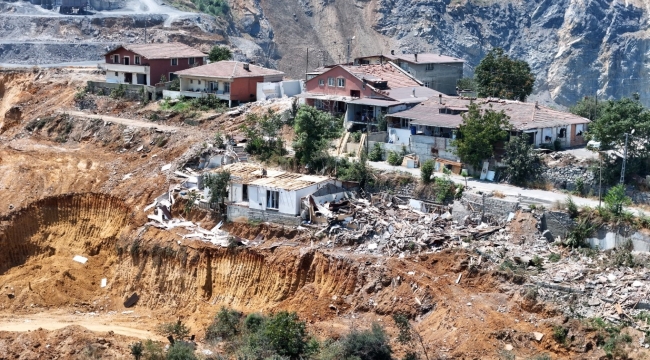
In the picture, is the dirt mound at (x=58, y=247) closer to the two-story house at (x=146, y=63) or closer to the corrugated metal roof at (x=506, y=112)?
the corrugated metal roof at (x=506, y=112)

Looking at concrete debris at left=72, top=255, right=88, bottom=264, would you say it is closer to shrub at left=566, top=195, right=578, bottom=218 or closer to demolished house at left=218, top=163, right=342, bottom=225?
demolished house at left=218, top=163, right=342, bottom=225

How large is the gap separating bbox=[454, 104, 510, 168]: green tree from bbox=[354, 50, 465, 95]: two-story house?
51.3 feet

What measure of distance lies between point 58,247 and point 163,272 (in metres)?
6.87

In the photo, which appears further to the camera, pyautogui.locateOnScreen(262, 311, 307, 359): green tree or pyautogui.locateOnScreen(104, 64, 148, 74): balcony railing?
pyautogui.locateOnScreen(104, 64, 148, 74): balcony railing

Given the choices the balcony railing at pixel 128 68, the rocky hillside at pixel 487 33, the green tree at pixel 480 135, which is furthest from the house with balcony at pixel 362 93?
the rocky hillside at pixel 487 33

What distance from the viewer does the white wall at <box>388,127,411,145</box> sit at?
47219 mm

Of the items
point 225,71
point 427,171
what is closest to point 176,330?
point 427,171

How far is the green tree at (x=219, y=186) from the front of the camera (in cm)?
4309

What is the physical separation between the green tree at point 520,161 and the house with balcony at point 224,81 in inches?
782

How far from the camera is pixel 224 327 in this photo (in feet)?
118

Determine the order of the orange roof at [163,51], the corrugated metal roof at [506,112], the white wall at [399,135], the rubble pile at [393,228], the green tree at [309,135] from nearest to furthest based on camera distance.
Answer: the rubble pile at [393,228]
the corrugated metal roof at [506,112]
the green tree at [309,135]
the white wall at [399,135]
the orange roof at [163,51]

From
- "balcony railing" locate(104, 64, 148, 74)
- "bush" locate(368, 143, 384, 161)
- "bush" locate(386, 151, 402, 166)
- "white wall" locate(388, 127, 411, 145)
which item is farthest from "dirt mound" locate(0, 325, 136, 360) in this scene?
"balcony railing" locate(104, 64, 148, 74)

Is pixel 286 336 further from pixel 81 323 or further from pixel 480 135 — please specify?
pixel 480 135

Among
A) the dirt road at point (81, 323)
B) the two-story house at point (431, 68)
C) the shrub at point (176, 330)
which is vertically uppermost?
the two-story house at point (431, 68)
